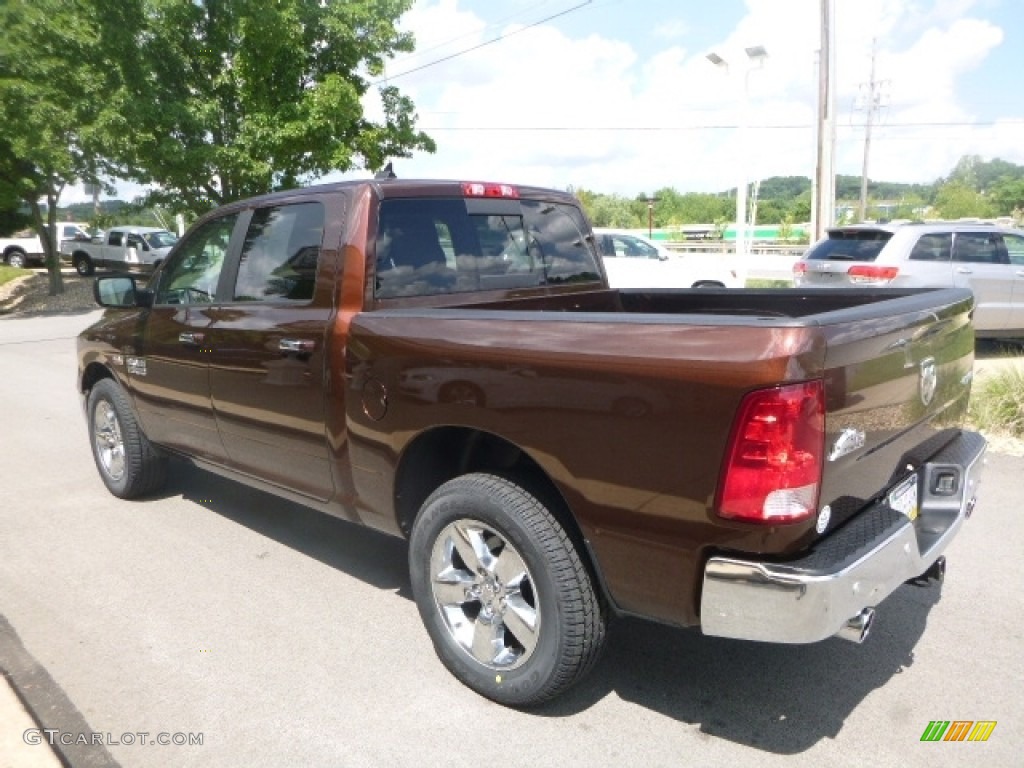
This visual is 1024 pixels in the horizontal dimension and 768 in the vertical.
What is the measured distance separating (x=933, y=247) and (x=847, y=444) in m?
8.89

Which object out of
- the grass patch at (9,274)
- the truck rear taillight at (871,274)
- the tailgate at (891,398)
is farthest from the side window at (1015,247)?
the grass patch at (9,274)

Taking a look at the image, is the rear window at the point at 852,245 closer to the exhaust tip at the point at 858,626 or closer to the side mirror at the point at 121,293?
the side mirror at the point at 121,293

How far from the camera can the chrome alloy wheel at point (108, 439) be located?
5.46 m

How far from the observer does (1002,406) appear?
6621 mm

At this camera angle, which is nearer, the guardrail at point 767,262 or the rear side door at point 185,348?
the rear side door at point 185,348

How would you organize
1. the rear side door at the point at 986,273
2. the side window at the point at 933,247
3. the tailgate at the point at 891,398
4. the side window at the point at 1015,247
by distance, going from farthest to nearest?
1. the side window at the point at 1015,247
2. the rear side door at the point at 986,273
3. the side window at the point at 933,247
4. the tailgate at the point at 891,398

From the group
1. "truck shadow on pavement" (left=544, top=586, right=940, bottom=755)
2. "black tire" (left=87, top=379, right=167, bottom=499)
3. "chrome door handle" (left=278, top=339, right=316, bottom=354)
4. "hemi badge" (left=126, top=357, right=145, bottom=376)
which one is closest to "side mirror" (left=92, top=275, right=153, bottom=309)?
"hemi badge" (left=126, top=357, right=145, bottom=376)

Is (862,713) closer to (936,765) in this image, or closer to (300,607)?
(936,765)

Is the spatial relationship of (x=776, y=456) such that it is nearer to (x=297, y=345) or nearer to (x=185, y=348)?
(x=297, y=345)

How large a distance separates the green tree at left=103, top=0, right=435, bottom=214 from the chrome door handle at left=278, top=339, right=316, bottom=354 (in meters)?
14.0

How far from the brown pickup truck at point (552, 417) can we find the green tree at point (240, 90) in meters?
12.9

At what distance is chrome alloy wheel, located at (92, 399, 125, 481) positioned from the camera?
215 inches

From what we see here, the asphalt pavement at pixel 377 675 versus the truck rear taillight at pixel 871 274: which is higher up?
the truck rear taillight at pixel 871 274

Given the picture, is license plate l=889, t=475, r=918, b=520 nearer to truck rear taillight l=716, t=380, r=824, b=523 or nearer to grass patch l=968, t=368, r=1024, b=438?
truck rear taillight l=716, t=380, r=824, b=523
